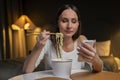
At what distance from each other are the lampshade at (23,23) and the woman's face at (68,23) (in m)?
3.17

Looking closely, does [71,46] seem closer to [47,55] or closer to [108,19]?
[47,55]

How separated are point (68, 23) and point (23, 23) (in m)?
3.38

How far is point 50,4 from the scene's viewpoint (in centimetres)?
470

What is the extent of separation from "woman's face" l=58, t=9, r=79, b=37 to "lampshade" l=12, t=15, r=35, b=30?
125 inches

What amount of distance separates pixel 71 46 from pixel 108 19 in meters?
3.01

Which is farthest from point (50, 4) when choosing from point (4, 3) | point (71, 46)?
point (71, 46)

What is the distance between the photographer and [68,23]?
133 centimetres

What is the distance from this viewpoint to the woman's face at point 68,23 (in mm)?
1326

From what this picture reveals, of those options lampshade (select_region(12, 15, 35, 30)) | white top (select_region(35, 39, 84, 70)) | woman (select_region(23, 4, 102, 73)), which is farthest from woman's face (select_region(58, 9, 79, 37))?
lampshade (select_region(12, 15, 35, 30))

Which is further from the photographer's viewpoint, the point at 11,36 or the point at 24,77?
the point at 11,36

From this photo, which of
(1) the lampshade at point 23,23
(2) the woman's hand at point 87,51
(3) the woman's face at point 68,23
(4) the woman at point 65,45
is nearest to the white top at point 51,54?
(4) the woman at point 65,45

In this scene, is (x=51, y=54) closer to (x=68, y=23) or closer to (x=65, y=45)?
(x=65, y=45)

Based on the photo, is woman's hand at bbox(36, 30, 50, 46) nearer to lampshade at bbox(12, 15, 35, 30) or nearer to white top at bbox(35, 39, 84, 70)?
white top at bbox(35, 39, 84, 70)

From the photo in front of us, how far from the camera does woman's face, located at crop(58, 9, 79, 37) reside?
4.35 feet
